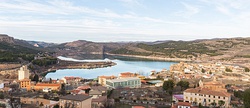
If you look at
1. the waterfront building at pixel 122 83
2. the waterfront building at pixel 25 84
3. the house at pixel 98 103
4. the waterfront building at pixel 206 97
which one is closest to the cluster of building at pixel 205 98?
the waterfront building at pixel 206 97

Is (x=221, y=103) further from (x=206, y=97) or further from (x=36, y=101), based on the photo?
(x=36, y=101)

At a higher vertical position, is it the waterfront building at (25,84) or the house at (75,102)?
the house at (75,102)

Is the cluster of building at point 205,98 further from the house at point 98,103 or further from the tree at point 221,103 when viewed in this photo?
the house at point 98,103

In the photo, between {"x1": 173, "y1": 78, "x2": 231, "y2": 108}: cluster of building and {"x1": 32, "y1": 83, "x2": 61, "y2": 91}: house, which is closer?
{"x1": 173, "y1": 78, "x2": 231, "y2": 108}: cluster of building

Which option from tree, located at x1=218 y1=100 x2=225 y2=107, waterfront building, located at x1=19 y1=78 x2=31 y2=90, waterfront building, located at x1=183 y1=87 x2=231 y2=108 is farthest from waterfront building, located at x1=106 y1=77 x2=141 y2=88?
tree, located at x1=218 y1=100 x2=225 y2=107

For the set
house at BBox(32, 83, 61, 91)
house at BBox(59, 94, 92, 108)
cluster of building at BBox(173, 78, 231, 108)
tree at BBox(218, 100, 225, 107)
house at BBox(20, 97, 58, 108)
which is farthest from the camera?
house at BBox(32, 83, 61, 91)

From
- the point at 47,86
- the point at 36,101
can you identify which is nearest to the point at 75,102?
the point at 36,101

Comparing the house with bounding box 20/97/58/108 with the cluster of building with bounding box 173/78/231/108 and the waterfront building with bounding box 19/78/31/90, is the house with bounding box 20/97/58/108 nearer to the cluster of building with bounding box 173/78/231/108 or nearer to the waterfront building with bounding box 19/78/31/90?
the waterfront building with bounding box 19/78/31/90

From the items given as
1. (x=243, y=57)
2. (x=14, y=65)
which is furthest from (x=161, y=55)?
(x=14, y=65)
